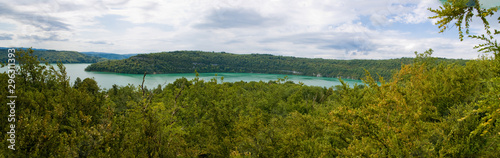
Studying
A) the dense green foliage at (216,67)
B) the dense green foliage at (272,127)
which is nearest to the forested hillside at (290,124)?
the dense green foliage at (272,127)

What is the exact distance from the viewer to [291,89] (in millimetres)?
46969

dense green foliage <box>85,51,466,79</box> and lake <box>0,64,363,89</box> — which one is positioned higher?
dense green foliage <box>85,51,466,79</box>

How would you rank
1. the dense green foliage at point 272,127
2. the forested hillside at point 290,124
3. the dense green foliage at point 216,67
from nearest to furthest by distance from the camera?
the forested hillside at point 290,124, the dense green foliage at point 272,127, the dense green foliage at point 216,67

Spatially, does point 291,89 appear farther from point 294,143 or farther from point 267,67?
point 267,67

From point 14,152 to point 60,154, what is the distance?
1.13 meters

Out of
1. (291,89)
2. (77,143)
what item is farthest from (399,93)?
(291,89)

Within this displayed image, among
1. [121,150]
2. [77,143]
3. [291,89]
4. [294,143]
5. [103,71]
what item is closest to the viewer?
[77,143]

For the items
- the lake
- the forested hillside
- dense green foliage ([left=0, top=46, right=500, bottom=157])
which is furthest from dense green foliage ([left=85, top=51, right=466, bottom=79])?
the forested hillside

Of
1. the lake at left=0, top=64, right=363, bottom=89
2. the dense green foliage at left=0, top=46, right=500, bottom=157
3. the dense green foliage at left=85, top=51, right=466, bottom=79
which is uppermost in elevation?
the dense green foliage at left=85, top=51, right=466, bottom=79

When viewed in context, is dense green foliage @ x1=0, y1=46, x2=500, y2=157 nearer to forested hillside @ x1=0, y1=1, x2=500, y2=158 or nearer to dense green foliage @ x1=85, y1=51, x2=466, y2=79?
forested hillside @ x1=0, y1=1, x2=500, y2=158

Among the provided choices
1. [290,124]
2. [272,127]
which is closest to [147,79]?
[290,124]

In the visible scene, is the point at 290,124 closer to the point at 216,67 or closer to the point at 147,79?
the point at 147,79

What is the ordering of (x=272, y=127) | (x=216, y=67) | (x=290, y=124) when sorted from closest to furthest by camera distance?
(x=272, y=127)
(x=290, y=124)
(x=216, y=67)

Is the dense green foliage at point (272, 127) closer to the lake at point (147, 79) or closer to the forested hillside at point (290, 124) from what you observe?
the forested hillside at point (290, 124)
